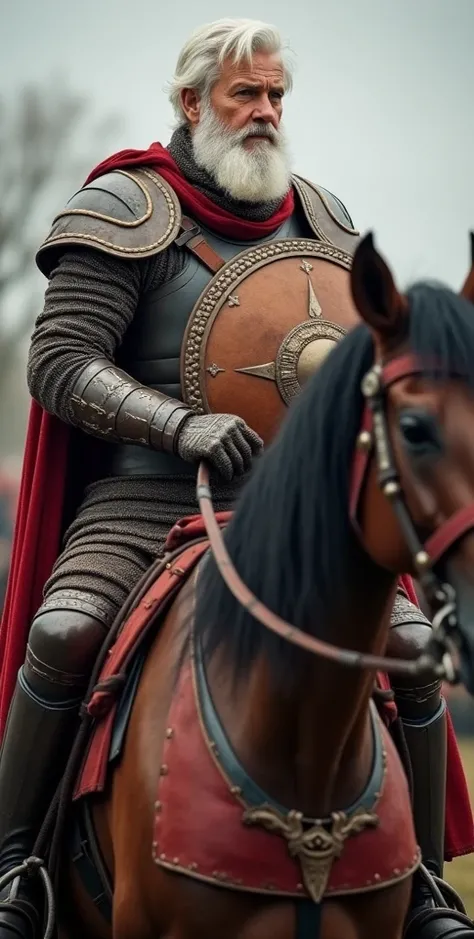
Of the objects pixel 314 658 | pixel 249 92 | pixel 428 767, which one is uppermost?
pixel 249 92

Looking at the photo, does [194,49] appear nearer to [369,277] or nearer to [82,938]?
[369,277]

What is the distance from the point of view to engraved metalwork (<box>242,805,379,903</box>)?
147 inches

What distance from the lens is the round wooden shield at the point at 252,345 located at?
4.73 metres

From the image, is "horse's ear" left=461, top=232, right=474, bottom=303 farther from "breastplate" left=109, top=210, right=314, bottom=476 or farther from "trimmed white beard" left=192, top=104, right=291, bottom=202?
"trimmed white beard" left=192, top=104, right=291, bottom=202

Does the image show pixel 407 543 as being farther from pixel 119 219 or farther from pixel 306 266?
pixel 119 219

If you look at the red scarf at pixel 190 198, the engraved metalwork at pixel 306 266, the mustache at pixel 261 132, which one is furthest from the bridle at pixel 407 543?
the mustache at pixel 261 132

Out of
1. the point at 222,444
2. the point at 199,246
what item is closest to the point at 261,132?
the point at 199,246

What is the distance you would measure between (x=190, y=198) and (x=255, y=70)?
43 centimetres

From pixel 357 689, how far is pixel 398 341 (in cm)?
81

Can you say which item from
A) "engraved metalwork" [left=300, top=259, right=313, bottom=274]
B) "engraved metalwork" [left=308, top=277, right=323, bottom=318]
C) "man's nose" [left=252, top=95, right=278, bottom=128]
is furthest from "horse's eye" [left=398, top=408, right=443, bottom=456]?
"man's nose" [left=252, top=95, right=278, bottom=128]

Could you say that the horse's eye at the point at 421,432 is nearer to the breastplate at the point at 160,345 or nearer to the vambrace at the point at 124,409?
the vambrace at the point at 124,409

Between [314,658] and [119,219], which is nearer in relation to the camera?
[314,658]

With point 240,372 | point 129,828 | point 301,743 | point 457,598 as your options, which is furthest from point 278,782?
point 240,372

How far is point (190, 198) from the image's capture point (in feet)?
16.5
